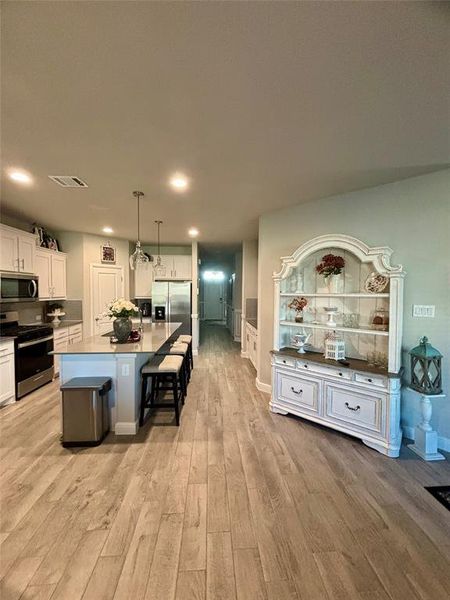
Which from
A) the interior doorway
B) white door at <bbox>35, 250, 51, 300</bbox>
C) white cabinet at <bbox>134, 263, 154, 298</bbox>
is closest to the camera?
white door at <bbox>35, 250, 51, 300</bbox>

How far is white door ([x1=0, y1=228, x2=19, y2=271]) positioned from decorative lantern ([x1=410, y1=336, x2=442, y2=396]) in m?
5.08

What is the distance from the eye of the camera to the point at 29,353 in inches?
151

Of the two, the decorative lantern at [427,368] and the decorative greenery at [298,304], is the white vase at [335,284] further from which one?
the decorative lantern at [427,368]

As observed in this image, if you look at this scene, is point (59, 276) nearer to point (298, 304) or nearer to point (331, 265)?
point (298, 304)

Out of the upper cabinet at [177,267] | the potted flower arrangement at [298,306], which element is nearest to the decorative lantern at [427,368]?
the potted flower arrangement at [298,306]

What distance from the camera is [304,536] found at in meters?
1.68

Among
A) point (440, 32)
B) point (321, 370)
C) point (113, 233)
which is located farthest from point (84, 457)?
point (113, 233)

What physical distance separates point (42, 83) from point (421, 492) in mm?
3734

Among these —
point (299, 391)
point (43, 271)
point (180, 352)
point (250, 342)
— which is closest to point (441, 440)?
point (299, 391)

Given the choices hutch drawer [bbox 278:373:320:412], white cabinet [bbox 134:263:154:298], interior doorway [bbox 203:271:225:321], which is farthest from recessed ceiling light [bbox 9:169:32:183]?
interior doorway [bbox 203:271:225:321]

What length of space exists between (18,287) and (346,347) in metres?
4.69

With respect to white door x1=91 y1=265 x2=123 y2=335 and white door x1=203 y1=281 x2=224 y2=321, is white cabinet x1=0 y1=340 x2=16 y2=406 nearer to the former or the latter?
white door x1=91 y1=265 x2=123 y2=335

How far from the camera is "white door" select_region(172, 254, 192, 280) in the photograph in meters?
6.84

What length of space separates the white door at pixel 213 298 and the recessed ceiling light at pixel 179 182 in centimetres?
1003
